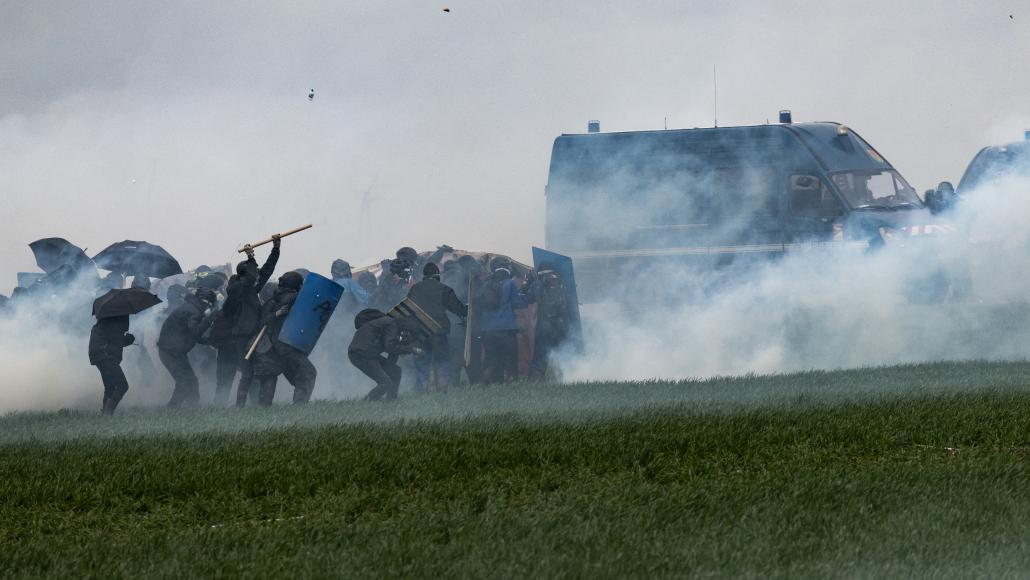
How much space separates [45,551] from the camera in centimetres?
777

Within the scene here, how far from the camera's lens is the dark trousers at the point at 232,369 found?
15.8 meters

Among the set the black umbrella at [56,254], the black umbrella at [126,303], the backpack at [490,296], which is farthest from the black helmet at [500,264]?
the black umbrella at [56,254]

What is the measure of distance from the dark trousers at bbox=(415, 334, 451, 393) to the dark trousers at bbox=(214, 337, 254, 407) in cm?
191

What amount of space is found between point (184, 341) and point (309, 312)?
2.01 meters

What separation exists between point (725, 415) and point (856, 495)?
3.05 metres

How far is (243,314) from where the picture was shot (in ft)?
52.2

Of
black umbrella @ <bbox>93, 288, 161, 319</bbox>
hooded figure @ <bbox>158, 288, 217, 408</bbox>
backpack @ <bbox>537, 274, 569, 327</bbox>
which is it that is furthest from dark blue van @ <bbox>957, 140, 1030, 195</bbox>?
black umbrella @ <bbox>93, 288, 161, 319</bbox>

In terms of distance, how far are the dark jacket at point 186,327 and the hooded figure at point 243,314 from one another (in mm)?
294

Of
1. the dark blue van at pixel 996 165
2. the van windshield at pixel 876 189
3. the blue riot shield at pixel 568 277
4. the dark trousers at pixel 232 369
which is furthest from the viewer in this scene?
the dark blue van at pixel 996 165

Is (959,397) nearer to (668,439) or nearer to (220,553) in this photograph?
(668,439)

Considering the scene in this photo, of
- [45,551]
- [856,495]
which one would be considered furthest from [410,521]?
[856,495]

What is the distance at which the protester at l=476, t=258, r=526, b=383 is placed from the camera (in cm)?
1742

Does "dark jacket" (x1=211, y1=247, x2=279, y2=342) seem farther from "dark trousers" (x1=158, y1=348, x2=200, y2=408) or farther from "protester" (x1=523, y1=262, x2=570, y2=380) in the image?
"protester" (x1=523, y1=262, x2=570, y2=380)

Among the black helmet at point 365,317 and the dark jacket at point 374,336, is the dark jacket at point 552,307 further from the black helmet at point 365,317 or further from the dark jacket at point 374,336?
the black helmet at point 365,317
